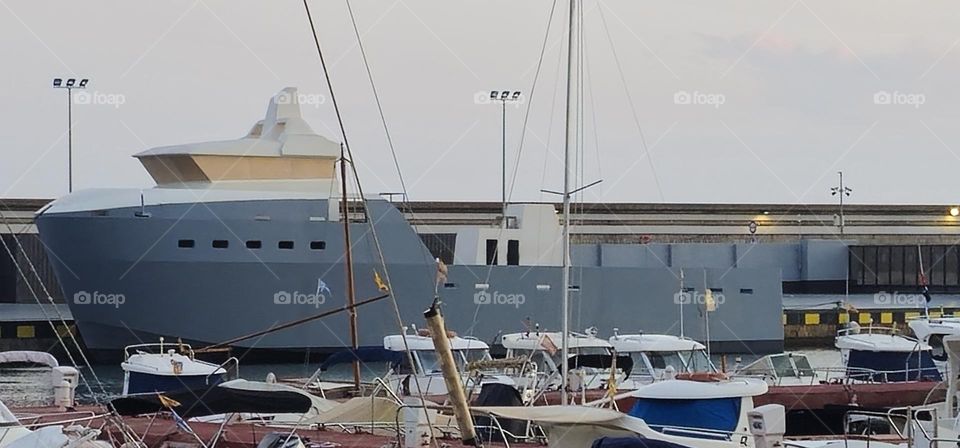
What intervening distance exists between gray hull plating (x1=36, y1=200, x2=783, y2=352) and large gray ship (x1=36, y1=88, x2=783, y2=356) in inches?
1.2

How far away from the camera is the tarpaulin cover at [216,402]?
436 inches

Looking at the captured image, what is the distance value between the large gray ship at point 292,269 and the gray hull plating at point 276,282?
3 centimetres

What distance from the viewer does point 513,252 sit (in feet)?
111

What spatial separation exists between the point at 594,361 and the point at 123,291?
41.7 feet

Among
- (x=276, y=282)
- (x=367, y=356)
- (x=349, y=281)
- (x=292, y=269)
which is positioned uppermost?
(x=292, y=269)

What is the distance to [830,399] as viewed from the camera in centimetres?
1791

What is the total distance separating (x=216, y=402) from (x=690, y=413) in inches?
160

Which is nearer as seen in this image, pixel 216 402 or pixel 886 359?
pixel 216 402

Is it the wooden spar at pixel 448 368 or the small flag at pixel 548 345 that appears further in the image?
the small flag at pixel 548 345

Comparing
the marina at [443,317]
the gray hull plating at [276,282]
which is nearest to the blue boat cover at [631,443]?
the marina at [443,317]

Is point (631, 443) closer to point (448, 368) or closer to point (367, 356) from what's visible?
point (448, 368)

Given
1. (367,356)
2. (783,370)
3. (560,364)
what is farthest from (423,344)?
(783,370)

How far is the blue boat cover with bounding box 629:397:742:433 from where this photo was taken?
40.7ft

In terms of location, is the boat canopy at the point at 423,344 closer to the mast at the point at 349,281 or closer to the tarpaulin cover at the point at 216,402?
the mast at the point at 349,281
